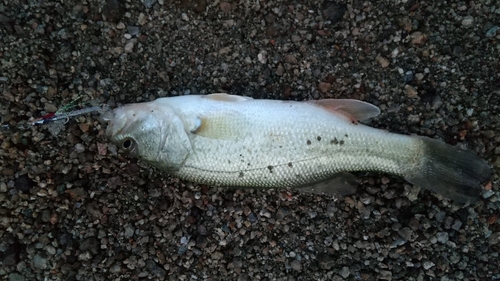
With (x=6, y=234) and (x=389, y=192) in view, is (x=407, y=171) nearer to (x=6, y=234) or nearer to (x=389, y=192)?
(x=389, y=192)

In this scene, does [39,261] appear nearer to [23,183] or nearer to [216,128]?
[23,183]

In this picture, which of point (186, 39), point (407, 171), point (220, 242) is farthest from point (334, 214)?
point (186, 39)

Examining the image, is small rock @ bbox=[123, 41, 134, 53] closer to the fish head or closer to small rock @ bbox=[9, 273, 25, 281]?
the fish head

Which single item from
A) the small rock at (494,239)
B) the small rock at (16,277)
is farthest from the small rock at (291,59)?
the small rock at (16,277)

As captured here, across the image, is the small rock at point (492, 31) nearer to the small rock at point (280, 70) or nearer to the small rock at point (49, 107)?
the small rock at point (280, 70)

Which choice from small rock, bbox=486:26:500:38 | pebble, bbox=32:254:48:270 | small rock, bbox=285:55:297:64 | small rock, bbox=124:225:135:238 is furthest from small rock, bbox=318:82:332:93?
pebble, bbox=32:254:48:270

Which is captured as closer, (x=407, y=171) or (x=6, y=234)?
(x=407, y=171)

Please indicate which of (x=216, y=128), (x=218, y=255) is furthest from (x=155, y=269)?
(x=216, y=128)
